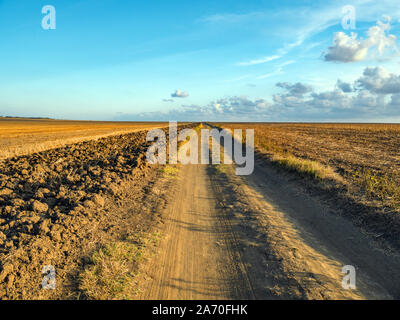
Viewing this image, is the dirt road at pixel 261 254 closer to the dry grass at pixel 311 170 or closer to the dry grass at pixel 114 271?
the dry grass at pixel 114 271

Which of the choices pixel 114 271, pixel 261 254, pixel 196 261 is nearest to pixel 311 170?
pixel 261 254

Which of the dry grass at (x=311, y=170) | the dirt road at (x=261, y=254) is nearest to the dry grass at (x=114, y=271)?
the dirt road at (x=261, y=254)

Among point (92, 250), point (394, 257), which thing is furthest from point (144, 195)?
point (394, 257)

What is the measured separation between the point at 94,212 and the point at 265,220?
181 inches

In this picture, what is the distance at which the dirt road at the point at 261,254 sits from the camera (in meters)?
3.89

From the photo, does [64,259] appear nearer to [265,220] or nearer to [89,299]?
[89,299]

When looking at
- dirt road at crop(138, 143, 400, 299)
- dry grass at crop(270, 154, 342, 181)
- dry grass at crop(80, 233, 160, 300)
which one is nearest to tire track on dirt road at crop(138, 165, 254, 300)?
dirt road at crop(138, 143, 400, 299)

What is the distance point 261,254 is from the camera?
16.1 feet

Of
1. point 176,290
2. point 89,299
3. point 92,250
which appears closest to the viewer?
point 89,299

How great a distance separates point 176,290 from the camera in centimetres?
384

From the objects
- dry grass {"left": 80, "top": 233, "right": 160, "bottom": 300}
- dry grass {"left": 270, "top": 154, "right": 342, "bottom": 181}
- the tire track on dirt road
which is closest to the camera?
dry grass {"left": 80, "top": 233, "right": 160, "bottom": 300}

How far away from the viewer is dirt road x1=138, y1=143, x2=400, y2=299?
3.89 meters

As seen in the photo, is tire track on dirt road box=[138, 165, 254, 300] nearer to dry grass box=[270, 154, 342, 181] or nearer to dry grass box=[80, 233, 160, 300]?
dry grass box=[80, 233, 160, 300]

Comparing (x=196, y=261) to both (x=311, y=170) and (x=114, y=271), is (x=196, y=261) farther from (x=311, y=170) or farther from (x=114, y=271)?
(x=311, y=170)
